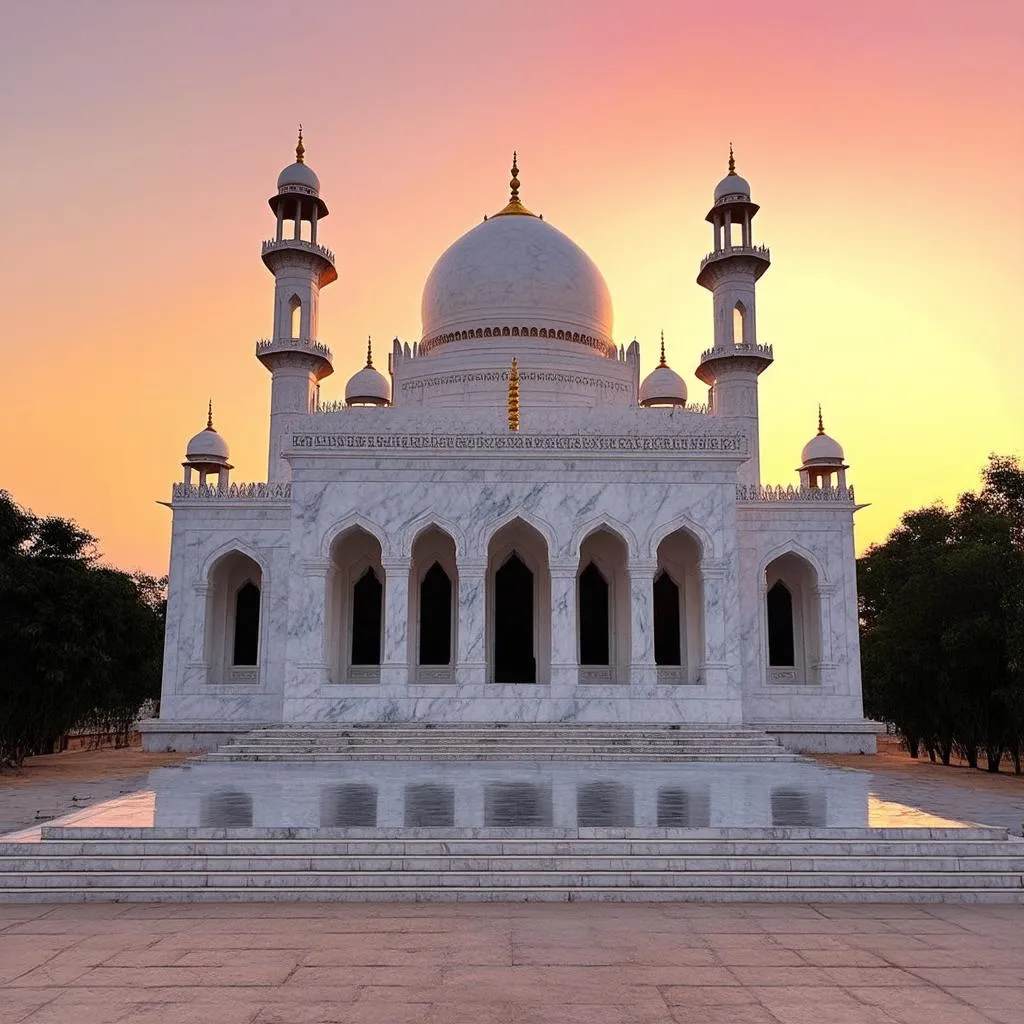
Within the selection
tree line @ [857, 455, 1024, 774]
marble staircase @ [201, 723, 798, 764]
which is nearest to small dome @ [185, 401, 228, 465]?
marble staircase @ [201, 723, 798, 764]

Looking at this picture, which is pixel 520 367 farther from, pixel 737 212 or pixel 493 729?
pixel 493 729

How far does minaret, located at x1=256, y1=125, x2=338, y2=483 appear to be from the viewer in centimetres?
3177

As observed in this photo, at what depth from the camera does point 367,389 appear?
3284 cm

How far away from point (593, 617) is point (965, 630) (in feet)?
31.0

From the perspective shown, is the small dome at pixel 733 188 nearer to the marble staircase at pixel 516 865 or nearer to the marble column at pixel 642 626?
the marble column at pixel 642 626

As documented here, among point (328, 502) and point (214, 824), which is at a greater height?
point (328, 502)

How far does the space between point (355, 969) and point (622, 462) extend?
1988cm

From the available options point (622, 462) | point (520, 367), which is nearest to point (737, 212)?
point (520, 367)

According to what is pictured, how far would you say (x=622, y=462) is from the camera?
85.0 ft

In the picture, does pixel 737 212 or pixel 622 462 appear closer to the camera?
pixel 622 462

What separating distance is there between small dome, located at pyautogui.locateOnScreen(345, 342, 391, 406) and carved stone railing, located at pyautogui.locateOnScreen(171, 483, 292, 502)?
198 inches

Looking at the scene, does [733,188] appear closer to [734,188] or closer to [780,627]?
[734,188]

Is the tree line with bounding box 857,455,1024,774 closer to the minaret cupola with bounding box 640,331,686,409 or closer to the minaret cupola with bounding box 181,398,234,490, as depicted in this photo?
the minaret cupola with bounding box 640,331,686,409

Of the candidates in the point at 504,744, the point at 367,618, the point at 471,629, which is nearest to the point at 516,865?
the point at 504,744
